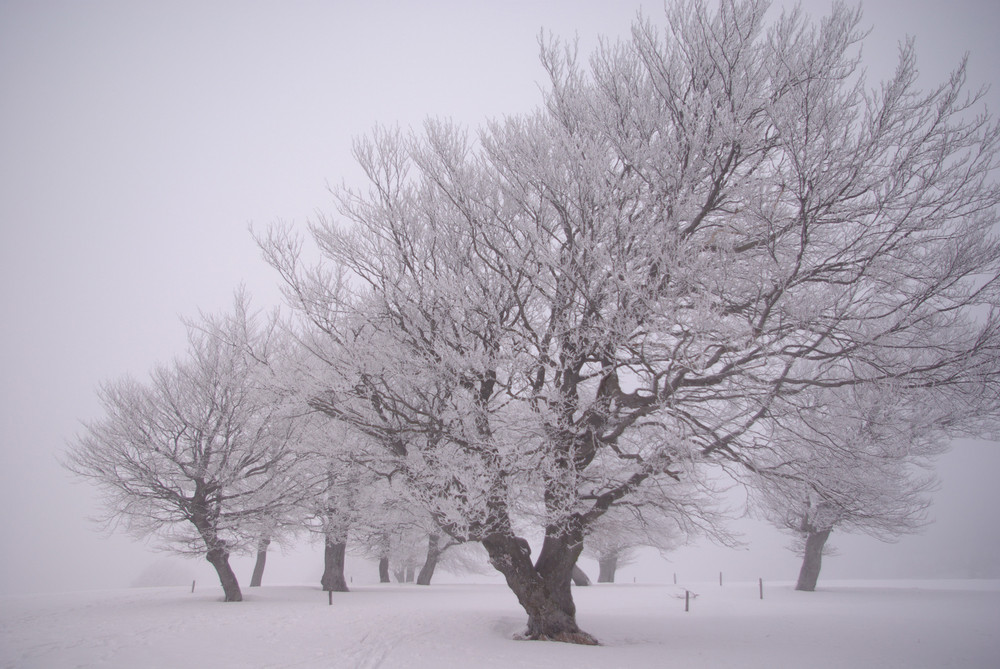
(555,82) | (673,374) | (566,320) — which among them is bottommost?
(673,374)

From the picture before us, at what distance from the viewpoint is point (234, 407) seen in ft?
48.8

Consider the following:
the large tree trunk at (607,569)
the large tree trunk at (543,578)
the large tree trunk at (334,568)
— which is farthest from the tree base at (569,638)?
the large tree trunk at (607,569)

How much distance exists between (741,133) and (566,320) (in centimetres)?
344

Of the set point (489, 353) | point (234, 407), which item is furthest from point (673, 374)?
point (234, 407)

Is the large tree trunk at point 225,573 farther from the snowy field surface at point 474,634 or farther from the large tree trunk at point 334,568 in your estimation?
the large tree trunk at point 334,568

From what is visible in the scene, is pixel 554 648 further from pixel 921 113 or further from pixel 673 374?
pixel 921 113

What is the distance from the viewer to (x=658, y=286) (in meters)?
6.50

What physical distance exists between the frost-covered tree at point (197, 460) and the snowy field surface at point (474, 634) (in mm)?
1951

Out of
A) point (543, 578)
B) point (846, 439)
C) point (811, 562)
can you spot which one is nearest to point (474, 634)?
point (543, 578)

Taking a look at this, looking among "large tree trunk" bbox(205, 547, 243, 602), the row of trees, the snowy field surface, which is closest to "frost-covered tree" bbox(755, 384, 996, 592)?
the row of trees

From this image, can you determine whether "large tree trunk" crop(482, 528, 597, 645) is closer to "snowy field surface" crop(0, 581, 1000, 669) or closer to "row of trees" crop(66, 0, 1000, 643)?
"row of trees" crop(66, 0, 1000, 643)

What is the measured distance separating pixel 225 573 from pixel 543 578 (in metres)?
10.8

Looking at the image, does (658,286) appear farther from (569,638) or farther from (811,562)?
(811,562)

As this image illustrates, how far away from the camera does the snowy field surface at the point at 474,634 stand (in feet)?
22.2
